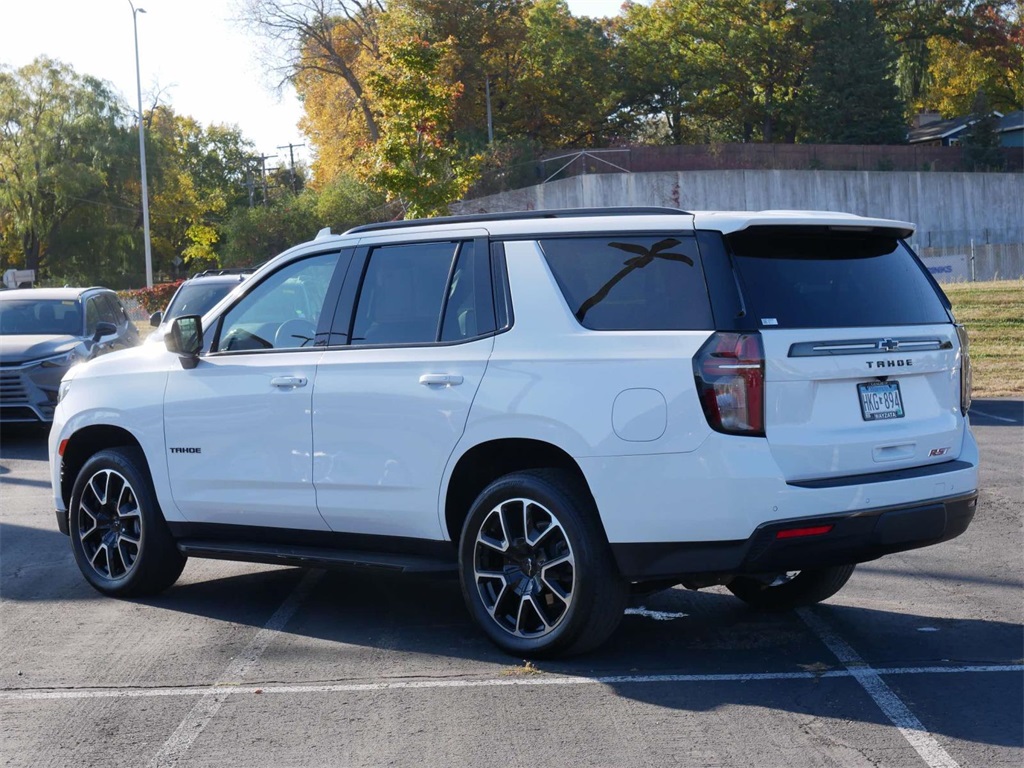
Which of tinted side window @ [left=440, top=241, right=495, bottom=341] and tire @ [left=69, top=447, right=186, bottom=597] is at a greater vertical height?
tinted side window @ [left=440, top=241, right=495, bottom=341]

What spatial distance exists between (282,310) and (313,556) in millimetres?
1355

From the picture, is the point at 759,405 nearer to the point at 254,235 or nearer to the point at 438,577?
the point at 438,577

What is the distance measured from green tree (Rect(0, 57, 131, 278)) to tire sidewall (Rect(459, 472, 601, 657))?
6366 cm

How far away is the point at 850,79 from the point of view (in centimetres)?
5588

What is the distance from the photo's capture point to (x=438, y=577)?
19.6 ft

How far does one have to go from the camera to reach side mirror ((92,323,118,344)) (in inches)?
604

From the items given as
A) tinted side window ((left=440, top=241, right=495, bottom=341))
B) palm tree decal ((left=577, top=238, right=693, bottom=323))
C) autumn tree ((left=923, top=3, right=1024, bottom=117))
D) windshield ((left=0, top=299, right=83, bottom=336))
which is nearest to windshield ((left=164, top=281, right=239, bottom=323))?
windshield ((left=0, top=299, right=83, bottom=336))

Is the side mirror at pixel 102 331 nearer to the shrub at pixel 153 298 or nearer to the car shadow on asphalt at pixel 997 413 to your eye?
the car shadow on asphalt at pixel 997 413

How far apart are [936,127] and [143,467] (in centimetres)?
6999

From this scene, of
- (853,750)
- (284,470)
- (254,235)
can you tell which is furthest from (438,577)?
(254,235)

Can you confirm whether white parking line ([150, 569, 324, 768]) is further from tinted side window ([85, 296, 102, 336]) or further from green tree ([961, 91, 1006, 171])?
green tree ([961, 91, 1006, 171])

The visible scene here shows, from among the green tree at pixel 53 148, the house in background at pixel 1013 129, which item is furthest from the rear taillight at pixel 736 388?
the house in background at pixel 1013 129

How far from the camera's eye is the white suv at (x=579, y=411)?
509cm

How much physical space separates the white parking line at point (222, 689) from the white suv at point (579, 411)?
0.39 meters
